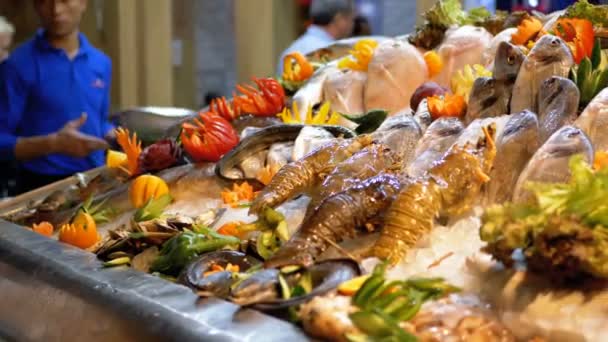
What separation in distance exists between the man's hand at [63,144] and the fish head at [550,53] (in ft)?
9.22

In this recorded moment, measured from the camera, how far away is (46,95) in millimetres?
4953

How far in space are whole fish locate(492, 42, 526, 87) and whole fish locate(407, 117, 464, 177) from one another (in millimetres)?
200

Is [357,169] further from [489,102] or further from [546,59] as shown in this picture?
[546,59]

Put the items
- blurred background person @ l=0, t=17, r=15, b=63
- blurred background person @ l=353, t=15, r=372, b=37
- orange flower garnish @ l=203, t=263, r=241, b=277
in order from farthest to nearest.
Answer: blurred background person @ l=353, t=15, r=372, b=37 → blurred background person @ l=0, t=17, r=15, b=63 → orange flower garnish @ l=203, t=263, r=241, b=277

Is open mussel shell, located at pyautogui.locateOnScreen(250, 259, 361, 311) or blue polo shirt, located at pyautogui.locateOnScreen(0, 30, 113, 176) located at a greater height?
open mussel shell, located at pyautogui.locateOnScreen(250, 259, 361, 311)

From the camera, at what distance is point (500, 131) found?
209 centimetres

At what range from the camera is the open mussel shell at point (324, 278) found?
159cm

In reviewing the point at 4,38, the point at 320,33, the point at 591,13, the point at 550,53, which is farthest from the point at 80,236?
the point at 320,33

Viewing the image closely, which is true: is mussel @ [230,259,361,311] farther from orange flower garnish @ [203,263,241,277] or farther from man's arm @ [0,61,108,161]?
man's arm @ [0,61,108,161]

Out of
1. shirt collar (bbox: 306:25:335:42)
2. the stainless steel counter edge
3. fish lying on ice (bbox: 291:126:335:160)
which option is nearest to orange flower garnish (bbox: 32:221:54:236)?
the stainless steel counter edge

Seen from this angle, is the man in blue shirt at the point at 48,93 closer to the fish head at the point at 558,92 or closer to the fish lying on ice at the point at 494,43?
the fish lying on ice at the point at 494,43

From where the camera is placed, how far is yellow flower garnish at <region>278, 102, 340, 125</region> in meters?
2.97

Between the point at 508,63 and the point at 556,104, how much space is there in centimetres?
34

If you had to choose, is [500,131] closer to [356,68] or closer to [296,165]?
[296,165]
